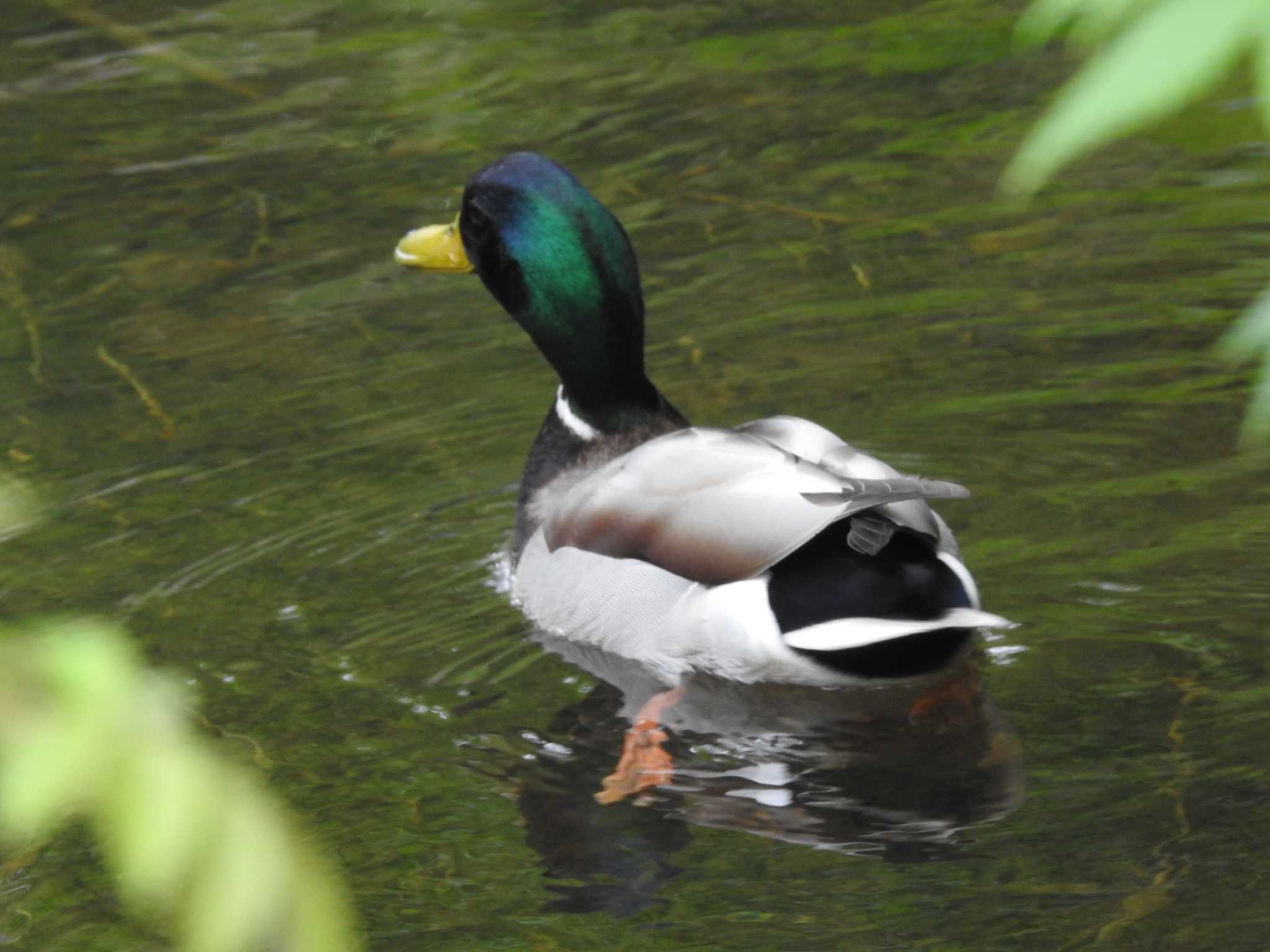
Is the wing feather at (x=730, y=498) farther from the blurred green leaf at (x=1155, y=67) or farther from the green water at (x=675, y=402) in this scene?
the blurred green leaf at (x=1155, y=67)

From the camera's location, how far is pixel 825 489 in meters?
4.11

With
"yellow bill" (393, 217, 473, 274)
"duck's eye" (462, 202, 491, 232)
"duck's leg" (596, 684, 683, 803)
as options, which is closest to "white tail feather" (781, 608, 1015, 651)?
"duck's leg" (596, 684, 683, 803)

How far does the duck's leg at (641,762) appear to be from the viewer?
3934 mm

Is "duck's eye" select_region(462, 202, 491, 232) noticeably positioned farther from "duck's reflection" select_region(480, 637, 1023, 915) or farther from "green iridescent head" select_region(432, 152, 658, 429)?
"duck's reflection" select_region(480, 637, 1023, 915)

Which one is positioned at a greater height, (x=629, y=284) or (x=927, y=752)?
(x=629, y=284)

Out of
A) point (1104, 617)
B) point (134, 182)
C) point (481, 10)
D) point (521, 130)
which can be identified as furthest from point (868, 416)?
point (481, 10)

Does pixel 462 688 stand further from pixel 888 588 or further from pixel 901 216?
pixel 901 216

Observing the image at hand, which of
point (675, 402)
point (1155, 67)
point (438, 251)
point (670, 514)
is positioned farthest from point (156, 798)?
point (675, 402)

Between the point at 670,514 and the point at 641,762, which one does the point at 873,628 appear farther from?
the point at 670,514

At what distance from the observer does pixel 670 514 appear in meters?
4.47

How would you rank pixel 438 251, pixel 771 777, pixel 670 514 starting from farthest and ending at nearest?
pixel 438 251
pixel 670 514
pixel 771 777

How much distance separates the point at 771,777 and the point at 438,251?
90.5 inches

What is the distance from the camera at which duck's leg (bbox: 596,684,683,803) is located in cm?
393

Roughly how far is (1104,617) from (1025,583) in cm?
30
